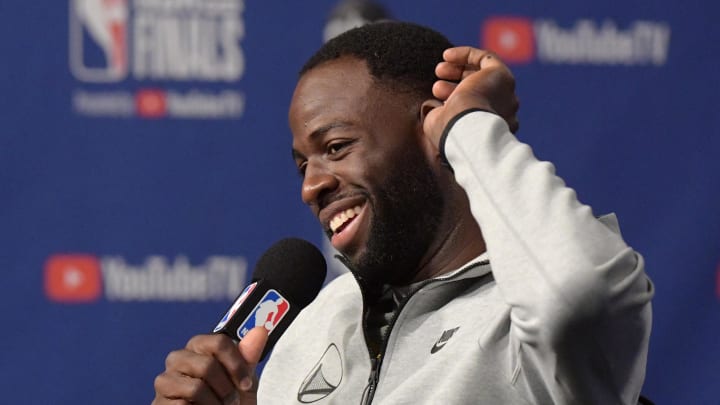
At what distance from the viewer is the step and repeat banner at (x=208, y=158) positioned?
2436 mm

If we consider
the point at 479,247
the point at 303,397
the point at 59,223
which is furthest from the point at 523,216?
the point at 59,223

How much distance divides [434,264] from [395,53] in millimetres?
260

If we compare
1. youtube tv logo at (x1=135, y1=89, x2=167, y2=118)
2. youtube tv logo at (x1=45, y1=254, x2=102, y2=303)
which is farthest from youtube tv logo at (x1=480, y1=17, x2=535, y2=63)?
youtube tv logo at (x1=45, y1=254, x2=102, y2=303)

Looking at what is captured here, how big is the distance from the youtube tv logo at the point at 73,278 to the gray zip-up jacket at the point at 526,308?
1.25m

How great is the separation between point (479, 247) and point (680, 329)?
1.37 meters

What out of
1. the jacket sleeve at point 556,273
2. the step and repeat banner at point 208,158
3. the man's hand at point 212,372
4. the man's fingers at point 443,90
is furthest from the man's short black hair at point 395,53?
the step and repeat banner at point 208,158

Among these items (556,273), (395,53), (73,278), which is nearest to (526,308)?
(556,273)

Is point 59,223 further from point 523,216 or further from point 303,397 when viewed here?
point 523,216

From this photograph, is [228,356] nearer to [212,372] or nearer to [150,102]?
[212,372]

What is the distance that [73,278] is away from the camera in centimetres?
241

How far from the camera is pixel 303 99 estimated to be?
142 centimetres

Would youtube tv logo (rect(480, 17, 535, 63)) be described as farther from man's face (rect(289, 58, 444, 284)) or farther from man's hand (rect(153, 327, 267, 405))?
man's hand (rect(153, 327, 267, 405))

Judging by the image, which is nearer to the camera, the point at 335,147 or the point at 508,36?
the point at 335,147

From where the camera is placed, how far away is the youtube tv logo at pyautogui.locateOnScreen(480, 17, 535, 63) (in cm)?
261
